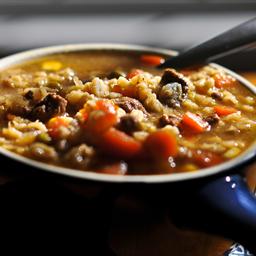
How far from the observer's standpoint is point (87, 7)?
274 centimetres

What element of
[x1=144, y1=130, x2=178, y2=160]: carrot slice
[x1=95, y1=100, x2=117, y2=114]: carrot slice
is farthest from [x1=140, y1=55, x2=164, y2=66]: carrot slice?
[x1=144, y1=130, x2=178, y2=160]: carrot slice

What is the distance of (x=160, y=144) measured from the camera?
924 millimetres

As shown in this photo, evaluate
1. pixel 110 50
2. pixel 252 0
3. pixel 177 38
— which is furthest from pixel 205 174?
pixel 252 0

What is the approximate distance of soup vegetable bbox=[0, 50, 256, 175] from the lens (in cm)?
93

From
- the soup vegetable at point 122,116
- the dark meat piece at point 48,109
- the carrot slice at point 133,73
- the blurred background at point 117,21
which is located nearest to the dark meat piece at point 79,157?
the soup vegetable at point 122,116

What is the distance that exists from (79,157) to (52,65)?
20.4 inches

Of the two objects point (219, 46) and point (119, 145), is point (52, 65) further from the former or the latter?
point (119, 145)

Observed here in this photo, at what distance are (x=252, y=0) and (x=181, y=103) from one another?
1.87m

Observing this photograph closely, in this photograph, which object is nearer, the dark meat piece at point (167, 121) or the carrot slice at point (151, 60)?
the dark meat piece at point (167, 121)

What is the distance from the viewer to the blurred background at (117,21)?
2.56 metres

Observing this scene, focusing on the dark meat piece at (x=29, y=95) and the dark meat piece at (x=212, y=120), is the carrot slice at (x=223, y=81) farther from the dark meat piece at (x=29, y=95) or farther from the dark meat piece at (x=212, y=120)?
the dark meat piece at (x=29, y=95)

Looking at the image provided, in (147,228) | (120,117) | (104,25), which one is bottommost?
(104,25)

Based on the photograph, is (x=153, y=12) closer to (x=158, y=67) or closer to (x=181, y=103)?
(x=158, y=67)

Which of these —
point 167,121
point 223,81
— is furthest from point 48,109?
point 223,81
